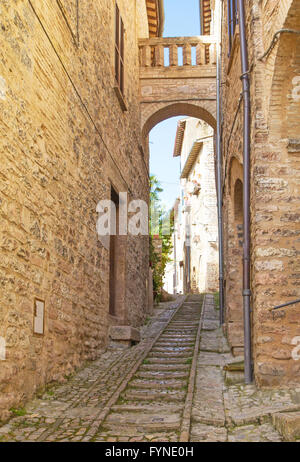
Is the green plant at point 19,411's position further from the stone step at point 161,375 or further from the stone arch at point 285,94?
the stone arch at point 285,94

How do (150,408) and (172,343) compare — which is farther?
(172,343)

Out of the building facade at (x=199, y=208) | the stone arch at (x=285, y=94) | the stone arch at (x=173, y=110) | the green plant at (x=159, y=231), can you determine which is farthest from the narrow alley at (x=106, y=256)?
the building facade at (x=199, y=208)

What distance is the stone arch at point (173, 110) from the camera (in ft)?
42.0

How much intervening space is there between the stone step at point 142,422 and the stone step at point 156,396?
0.52 metres

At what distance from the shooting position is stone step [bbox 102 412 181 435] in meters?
4.52

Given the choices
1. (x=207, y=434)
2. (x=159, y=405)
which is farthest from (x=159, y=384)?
(x=207, y=434)

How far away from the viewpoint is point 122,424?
4656mm

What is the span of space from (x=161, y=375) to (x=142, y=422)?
1870 mm

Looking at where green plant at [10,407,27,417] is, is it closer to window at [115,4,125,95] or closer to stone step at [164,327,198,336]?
stone step at [164,327,198,336]

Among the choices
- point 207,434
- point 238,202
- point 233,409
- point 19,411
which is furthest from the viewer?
point 238,202

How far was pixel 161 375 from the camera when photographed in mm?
6551

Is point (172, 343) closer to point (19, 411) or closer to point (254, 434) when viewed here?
point (19, 411)

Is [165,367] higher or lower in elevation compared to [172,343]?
lower

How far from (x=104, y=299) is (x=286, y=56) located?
15.5 ft
